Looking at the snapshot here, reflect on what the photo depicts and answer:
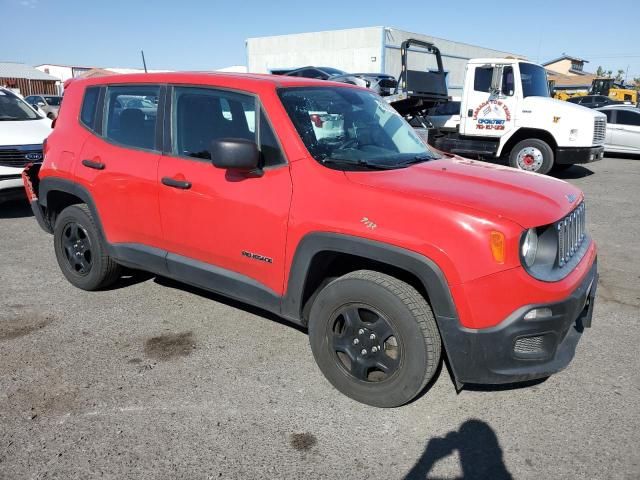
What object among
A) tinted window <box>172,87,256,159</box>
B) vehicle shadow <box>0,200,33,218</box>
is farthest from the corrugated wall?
tinted window <box>172,87,256,159</box>

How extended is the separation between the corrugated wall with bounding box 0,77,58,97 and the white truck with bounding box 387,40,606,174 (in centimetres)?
4154

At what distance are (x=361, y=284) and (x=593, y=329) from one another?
7.31ft

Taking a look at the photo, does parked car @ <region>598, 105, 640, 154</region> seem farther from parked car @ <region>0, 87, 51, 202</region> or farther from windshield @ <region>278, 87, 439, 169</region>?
parked car @ <region>0, 87, 51, 202</region>

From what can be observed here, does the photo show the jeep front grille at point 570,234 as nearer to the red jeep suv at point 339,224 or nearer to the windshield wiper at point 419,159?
the red jeep suv at point 339,224

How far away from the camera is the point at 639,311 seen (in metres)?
4.25

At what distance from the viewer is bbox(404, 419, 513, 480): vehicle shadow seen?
2.42 metres

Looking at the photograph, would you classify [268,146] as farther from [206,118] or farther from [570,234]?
[570,234]

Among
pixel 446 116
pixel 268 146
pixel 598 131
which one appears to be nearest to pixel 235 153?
pixel 268 146

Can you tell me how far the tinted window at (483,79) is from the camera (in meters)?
10.9

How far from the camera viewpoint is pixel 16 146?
6934 millimetres

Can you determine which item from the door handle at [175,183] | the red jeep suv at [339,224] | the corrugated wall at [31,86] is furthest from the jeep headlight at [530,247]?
the corrugated wall at [31,86]

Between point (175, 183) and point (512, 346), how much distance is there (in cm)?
233

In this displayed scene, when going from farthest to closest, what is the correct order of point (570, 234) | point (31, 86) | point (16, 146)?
point (31, 86)
point (16, 146)
point (570, 234)

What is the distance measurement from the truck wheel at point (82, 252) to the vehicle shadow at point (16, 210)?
140 inches
